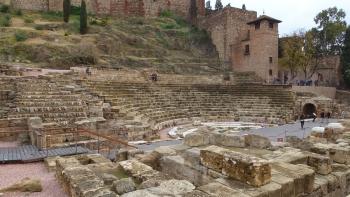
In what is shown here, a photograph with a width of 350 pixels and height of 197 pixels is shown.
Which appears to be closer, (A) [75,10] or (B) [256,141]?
(B) [256,141]

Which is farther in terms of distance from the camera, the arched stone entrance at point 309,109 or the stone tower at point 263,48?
the stone tower at point 263,48

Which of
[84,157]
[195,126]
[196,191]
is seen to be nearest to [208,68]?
[195,126]

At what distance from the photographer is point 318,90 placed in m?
29.7

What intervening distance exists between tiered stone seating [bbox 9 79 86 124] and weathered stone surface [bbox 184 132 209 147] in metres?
5.62

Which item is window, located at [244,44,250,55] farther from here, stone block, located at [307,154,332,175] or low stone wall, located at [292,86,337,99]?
stone block, located at [307,154,332,175]

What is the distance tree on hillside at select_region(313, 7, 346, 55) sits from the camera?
33.2 meters

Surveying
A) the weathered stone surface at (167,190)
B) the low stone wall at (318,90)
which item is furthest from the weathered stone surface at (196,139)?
the low stone wall at (318,90)

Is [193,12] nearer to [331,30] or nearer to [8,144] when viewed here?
[331,30]

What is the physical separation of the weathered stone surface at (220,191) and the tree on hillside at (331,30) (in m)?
34.2

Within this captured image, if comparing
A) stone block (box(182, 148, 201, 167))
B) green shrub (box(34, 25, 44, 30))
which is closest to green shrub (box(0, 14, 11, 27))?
green shrub (box(34, 25, 44, 30))

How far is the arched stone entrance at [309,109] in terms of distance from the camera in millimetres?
26531

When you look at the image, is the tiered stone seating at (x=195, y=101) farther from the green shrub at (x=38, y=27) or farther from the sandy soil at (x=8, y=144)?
the green shrub at (x=38, y=27)

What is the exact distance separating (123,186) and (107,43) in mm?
30494

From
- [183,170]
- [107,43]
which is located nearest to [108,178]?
[183,170]
